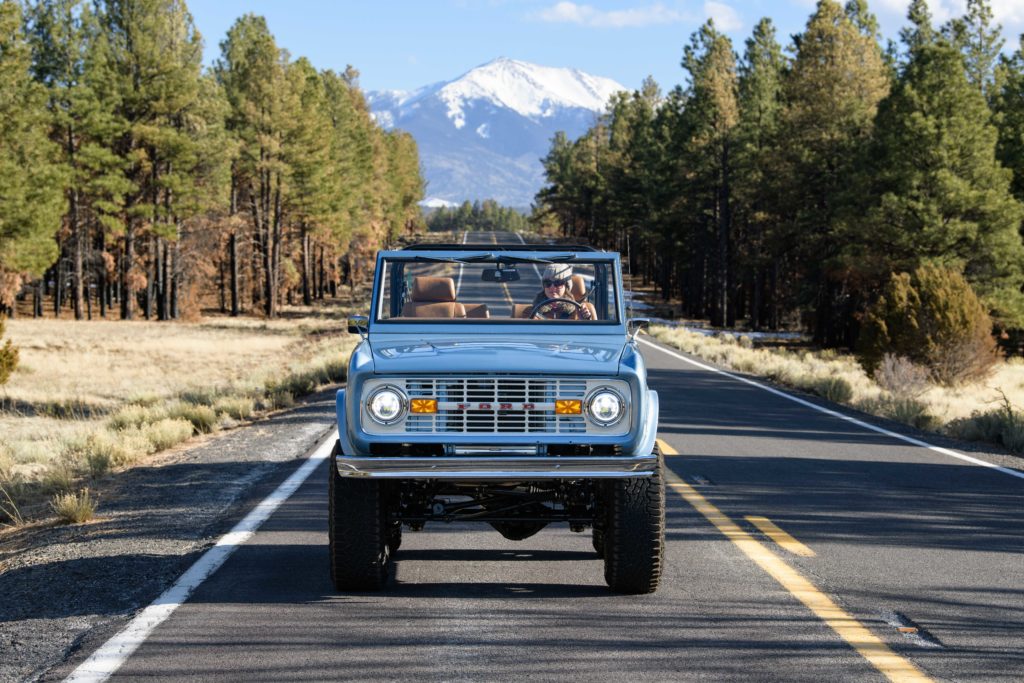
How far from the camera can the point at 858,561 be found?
7617mm

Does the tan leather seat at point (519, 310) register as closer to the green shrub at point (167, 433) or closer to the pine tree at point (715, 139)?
the green shrub at point (167, 433)

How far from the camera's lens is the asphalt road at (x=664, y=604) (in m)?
5.34

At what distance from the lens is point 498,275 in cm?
795

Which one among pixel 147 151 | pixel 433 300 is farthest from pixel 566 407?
pixel 147 151

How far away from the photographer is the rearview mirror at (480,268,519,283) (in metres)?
7.93

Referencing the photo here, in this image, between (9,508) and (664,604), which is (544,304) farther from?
(9,508)

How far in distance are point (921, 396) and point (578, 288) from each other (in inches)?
626

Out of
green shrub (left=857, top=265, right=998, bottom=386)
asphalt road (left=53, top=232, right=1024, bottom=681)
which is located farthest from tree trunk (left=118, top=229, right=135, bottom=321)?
asphalt road (left=53, top=232, right=1024, bottom=681)

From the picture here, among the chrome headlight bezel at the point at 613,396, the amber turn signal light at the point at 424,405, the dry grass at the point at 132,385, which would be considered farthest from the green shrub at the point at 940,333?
the amber turn signal light at the point at 424,405

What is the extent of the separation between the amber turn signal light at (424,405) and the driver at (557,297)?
1669 mm

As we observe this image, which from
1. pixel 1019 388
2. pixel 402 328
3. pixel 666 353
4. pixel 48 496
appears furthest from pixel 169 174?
pixel 402 328

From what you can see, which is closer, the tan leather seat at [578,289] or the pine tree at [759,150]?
the tan leather seat at [578,289]

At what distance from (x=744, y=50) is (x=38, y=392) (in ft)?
176

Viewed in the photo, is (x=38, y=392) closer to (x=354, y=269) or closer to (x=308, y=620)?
(x=308, y=620)
